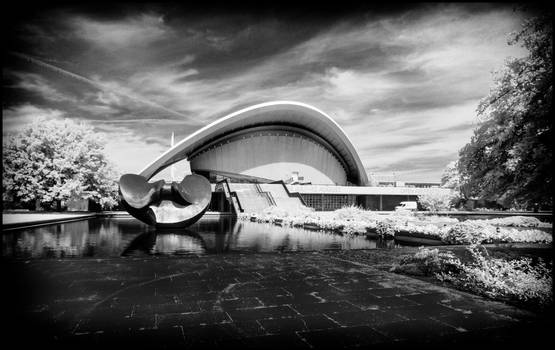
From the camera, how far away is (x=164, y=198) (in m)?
16.1

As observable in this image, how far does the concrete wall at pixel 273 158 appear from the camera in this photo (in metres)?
54.2

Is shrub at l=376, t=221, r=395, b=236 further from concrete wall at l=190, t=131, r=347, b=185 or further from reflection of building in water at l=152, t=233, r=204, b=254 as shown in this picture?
concrete wall at l=190, t=131, r=347, b=185

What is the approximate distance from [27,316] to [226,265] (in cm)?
366

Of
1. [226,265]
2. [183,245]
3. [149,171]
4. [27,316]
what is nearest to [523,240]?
[226,265]

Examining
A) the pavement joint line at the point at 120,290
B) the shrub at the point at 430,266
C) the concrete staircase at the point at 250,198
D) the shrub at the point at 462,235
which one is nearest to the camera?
the pavement joint line at the point at 120,290

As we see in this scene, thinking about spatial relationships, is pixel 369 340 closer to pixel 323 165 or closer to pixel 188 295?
pixel 188 295

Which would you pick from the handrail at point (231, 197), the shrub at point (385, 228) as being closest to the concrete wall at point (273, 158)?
the handrail at point (231, 197)

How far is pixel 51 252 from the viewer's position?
9297 mm

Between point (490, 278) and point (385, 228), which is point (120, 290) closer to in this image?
point (490, 278)

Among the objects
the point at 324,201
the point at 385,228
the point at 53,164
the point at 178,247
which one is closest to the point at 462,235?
the point at 385,228

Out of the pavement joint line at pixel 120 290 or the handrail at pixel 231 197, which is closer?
the pavement joint line at pixel 120 290

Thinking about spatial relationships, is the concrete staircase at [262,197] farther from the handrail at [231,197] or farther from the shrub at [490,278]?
the shrub at [490,278]

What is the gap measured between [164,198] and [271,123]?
132ft

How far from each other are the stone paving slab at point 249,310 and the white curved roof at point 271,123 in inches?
1618
